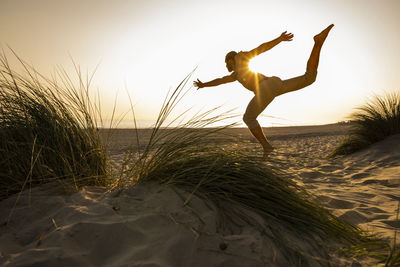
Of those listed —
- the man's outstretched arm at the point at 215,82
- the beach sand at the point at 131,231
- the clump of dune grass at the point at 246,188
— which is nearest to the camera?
the beach sand at the point at 131,231

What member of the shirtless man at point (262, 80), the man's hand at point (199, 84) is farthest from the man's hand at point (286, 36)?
the man's hand at point (199, 84)

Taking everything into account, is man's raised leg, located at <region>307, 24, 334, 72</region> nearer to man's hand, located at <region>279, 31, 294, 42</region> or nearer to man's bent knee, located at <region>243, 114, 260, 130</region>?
man's hand, located at <region>279, 31, 294, 42</region>

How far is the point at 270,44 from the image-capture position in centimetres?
305

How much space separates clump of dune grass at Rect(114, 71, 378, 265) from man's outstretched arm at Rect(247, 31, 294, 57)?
1822 millimetres

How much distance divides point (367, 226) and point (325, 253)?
611mm

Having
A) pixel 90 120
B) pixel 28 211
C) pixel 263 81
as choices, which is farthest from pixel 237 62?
pixel 28 211

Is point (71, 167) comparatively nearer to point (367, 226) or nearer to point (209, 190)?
point (209, 190)

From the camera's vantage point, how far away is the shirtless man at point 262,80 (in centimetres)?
312

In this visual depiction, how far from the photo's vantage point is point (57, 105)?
199cm

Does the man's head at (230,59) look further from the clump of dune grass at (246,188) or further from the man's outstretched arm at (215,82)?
the clump of dune grass at (246,188)

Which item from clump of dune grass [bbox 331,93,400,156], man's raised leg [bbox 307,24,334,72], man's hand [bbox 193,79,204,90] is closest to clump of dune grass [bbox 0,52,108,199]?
man's hand [bbox 193,79,204,90]

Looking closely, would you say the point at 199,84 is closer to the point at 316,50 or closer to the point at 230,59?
the point at 230,59

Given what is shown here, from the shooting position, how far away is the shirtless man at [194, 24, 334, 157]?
10.3 ft

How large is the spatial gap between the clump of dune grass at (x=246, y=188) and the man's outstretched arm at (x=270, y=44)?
5.98ft
